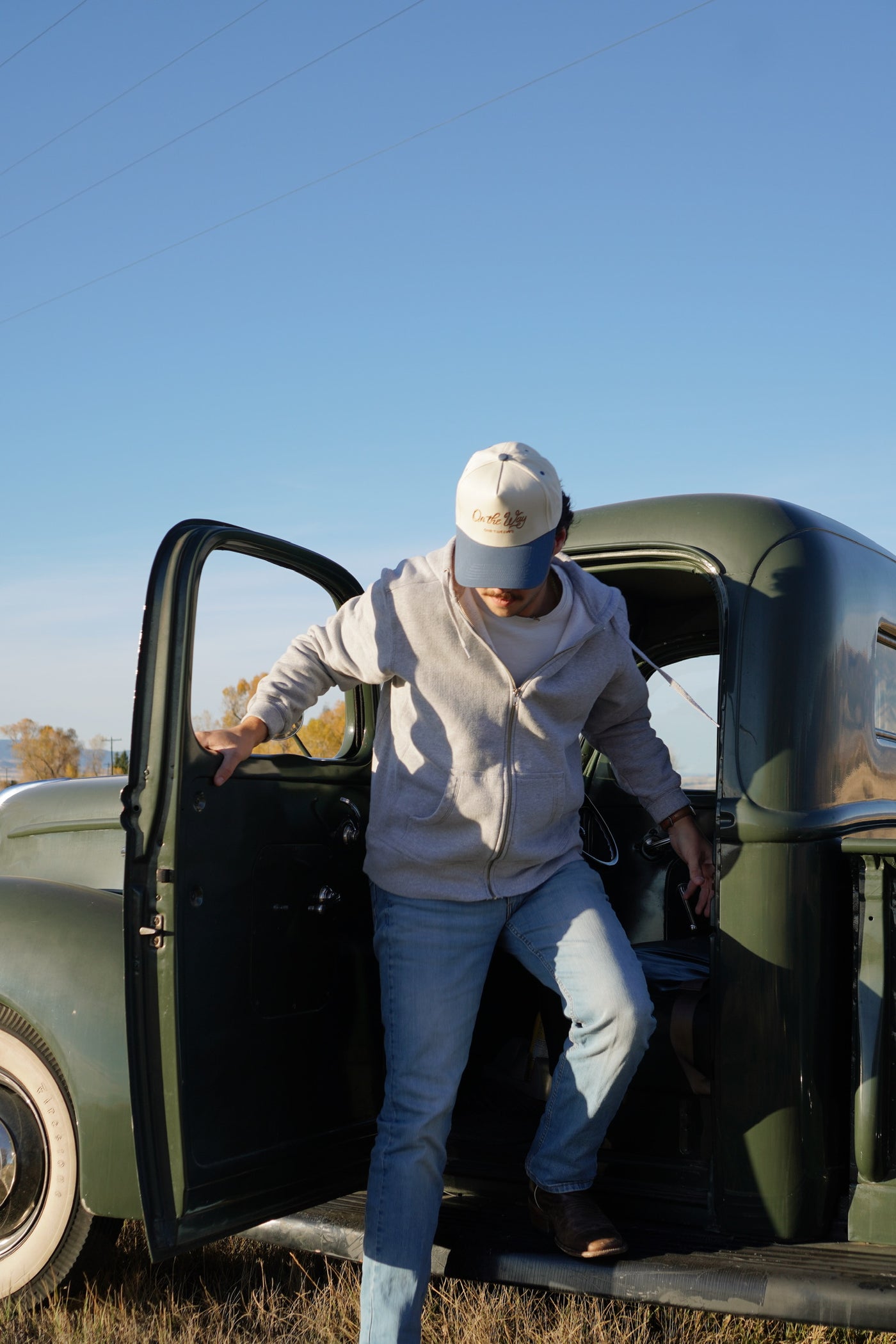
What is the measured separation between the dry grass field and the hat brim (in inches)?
72.6

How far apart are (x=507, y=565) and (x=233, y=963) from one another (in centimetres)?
116

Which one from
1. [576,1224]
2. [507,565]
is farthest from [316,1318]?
[507,565]

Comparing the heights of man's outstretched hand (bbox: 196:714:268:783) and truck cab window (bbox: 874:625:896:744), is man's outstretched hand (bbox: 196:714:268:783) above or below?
below

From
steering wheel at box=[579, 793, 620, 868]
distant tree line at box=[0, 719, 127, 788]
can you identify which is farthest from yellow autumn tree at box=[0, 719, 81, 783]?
steering wheel at box=[579, 793, 620, 868]

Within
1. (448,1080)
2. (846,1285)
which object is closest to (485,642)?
(448,1080)

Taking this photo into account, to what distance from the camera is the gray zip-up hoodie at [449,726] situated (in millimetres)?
2996

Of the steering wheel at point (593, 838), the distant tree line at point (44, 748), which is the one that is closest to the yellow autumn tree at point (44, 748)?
the distant tree line at point (44, 748)

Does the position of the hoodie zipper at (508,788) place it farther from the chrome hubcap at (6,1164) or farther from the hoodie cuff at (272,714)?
Result: the chrome hubcap at (6,1164)

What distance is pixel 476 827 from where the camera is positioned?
2.98 meters

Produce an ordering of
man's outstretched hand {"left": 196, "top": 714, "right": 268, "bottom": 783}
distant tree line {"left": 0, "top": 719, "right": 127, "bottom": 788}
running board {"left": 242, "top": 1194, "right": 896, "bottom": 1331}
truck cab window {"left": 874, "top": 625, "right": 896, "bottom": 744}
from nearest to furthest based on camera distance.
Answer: running board {"left": 242, "top": 1194, "right": 896, "bottom": 1331}
man's outstretched hand {"left": 196, "top": 714, "right": 268, "bottom": 783}
truck cab window {"left": 874, "top": 625, "right": 896, "bottom": 744}
distant tree line {"left": 0, "top": 719, "right": 127, "bottom": 788}

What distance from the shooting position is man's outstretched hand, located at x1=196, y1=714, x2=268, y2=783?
113 inches

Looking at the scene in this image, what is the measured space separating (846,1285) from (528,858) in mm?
1168

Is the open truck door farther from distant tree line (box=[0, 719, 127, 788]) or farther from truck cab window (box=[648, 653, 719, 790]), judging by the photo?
distant tree line (box=[0, 719, 127, 788])

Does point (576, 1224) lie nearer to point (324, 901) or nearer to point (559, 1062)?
point (559, 1062)
